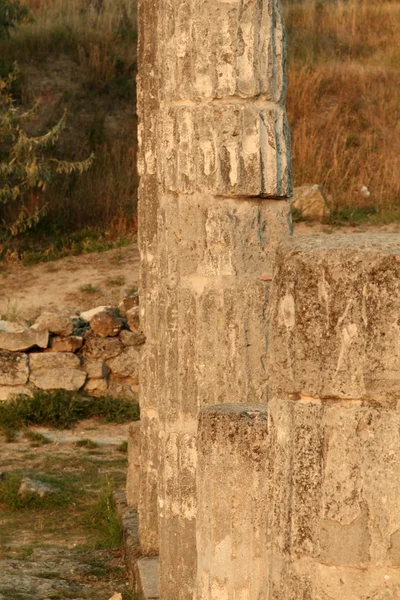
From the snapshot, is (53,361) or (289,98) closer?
(53,361)

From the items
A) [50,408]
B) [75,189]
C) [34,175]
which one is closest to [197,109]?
[50,408]

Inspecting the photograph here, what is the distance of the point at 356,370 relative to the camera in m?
3.16

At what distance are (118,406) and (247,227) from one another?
25.0 feet

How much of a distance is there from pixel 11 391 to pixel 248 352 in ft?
25.8

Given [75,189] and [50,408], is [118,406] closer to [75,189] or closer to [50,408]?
[50,408]

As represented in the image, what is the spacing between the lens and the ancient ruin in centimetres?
316

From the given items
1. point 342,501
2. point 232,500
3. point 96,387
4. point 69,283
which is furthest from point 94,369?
point 342,501

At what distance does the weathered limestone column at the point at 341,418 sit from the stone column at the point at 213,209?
206 centimetres

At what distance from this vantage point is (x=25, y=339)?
13016mm

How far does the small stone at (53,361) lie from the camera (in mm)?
12930

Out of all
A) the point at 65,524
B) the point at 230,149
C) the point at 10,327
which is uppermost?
the point at 230,149

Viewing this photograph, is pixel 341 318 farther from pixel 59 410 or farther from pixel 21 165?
pixel 21 165

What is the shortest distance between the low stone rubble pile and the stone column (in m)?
7.43

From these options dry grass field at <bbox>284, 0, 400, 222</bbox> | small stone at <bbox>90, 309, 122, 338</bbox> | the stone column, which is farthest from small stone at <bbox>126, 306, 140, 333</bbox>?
the stone column
